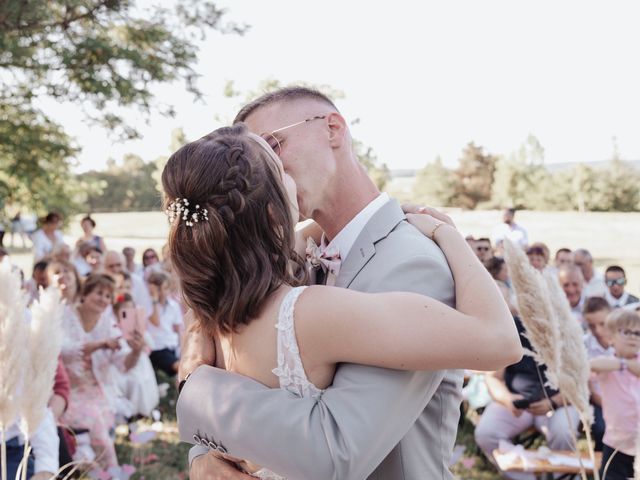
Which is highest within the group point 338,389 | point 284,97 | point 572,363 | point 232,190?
point 284,97

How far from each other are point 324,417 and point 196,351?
0.57 m

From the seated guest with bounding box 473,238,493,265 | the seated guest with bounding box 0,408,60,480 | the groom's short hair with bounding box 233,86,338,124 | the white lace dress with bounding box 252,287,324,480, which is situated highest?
the groom's short hair with bounding box 233,86,338,124

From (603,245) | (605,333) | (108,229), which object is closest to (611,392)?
(605,333)

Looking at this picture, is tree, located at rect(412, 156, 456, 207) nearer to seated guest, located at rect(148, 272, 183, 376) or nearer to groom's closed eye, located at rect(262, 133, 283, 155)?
seated guest, located at rect(148, 272, 183, 376)

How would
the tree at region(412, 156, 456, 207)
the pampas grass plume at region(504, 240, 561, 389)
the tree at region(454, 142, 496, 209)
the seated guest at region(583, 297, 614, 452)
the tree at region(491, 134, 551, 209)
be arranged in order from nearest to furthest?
the pampas grass plume at region(504, 240, 561, 389) → the seated guest at region(583, 297, 614, 452) → the tree at region(491, 134, 551, 209) → the tree at region(412, 156, 456, 207) → the tree at region(454, 142, 496, 209)

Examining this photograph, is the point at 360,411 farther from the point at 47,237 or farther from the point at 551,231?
the point at 551,231

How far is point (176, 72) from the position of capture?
14203mm

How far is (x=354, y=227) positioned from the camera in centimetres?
216

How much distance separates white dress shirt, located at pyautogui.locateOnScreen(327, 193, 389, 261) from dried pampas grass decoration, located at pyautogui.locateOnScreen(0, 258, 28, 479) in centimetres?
110

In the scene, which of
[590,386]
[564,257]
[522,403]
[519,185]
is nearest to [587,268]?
[564,257]

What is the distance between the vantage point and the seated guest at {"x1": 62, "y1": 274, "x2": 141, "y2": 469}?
6508mm

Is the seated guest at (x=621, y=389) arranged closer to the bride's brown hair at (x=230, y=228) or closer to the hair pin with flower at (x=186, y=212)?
the bride's brown hair at (x=230, y=228)

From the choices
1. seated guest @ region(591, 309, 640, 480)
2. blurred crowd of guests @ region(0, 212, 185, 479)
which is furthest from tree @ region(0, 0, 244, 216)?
seated guest @ region(591, 309, 640, 480)

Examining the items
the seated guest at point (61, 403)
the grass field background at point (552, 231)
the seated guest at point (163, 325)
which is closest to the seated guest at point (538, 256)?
the seated guest at point (163, 325)
